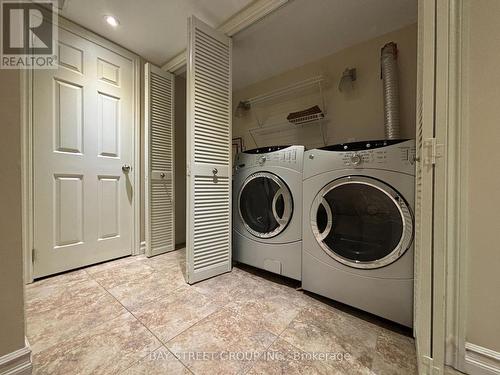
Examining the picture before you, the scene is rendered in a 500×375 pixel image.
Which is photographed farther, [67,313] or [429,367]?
[67,313]

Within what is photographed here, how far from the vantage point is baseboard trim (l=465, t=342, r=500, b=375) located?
687 mm

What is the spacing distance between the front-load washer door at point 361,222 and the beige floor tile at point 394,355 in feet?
1.06

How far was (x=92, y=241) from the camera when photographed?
5.80ft

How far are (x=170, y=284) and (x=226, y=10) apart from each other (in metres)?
1.99

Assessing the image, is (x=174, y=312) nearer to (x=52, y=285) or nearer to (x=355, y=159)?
(x=52, y=285)

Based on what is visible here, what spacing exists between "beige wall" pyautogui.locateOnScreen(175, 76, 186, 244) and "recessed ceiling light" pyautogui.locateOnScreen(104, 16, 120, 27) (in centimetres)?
77

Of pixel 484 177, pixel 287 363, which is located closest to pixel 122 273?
pixel 287 363

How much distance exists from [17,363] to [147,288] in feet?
2.40

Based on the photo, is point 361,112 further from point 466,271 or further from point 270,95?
point 466,271

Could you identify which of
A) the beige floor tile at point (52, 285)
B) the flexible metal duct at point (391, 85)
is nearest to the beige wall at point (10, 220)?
the beige floor tile at point (52, 285)

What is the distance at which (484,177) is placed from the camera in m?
0.70

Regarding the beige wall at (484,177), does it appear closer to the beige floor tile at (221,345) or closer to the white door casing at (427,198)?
the white door casing at (427,198)

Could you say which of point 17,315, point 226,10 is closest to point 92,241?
point 17,315

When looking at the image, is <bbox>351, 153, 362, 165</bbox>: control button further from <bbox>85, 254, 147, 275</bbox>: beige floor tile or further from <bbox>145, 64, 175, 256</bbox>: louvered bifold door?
<bbox>85, 254, 147, 275</bbox>: beige floor tile
